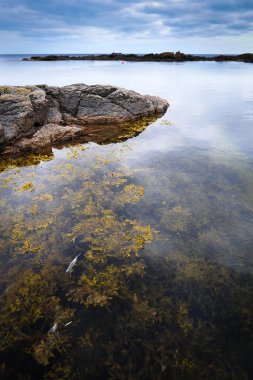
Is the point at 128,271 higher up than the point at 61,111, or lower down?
lower down

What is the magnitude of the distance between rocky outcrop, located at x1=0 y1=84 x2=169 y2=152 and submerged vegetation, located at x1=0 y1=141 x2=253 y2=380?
7156 millimetres

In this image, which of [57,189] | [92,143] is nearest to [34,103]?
[92,143]

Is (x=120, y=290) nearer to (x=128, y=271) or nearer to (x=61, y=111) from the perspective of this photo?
(x=128, y=271)

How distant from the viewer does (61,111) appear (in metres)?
21.0

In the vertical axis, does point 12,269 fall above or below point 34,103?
below

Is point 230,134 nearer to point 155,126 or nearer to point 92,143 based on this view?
point 155,126

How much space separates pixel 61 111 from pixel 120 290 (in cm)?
1843

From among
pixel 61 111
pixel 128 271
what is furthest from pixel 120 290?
pixel 61 111

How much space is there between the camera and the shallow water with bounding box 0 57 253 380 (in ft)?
14.9

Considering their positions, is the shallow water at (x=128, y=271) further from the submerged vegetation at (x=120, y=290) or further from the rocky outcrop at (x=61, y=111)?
the rocky outcrop at (x=61, y=111)

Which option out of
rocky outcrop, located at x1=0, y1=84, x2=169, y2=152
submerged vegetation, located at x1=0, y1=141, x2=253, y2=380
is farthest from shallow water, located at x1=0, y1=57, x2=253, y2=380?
rocky outcrop, located at x1=0, y1=84, x2=169, y2=152

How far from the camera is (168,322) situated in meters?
5.10

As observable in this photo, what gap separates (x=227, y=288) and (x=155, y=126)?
1660 centimetres

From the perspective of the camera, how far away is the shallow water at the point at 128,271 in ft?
14.9
